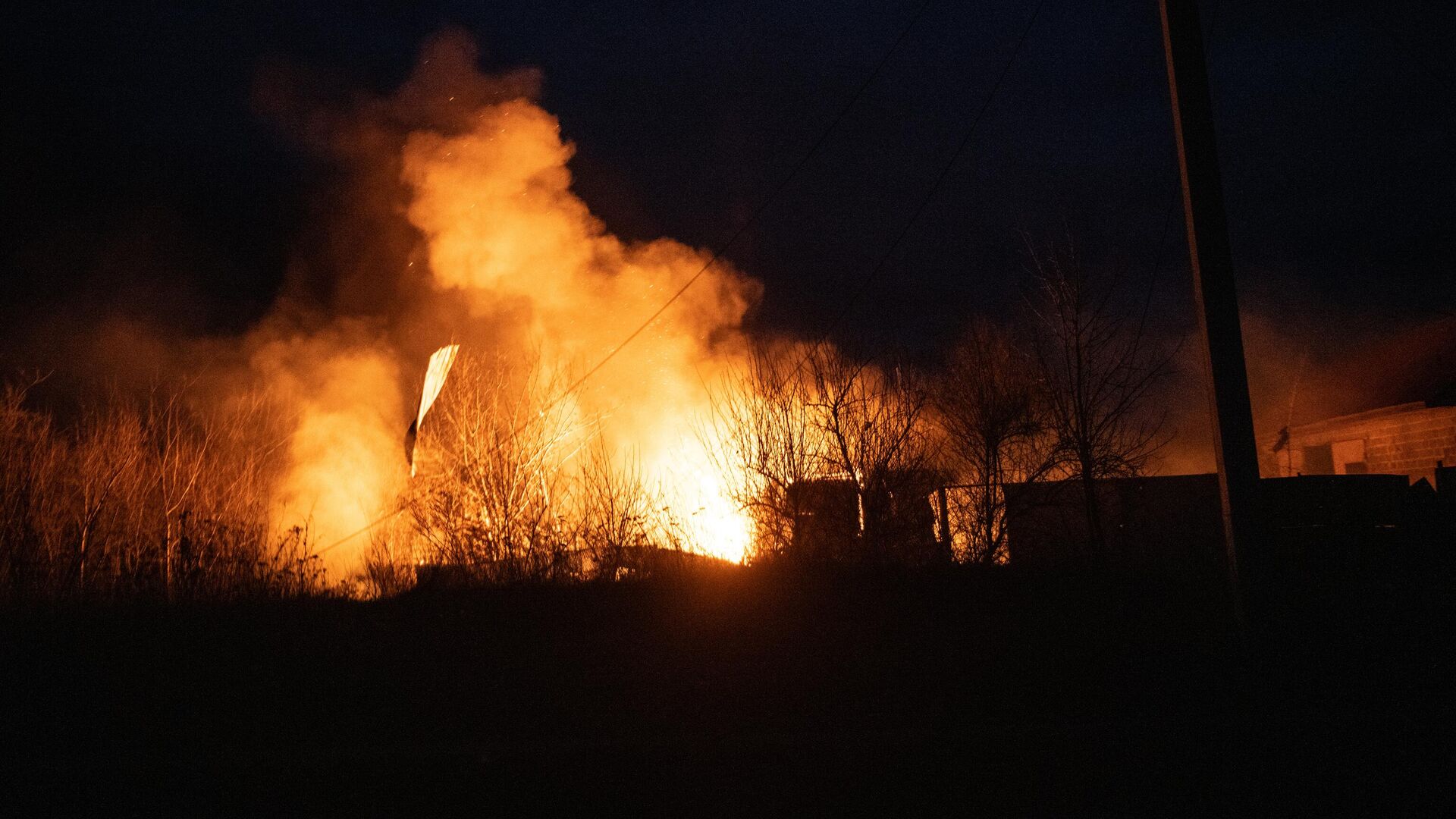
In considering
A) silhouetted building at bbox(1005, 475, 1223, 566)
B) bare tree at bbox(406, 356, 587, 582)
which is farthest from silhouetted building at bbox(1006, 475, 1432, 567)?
bare tree at bbox(406, 356, 587, 582)

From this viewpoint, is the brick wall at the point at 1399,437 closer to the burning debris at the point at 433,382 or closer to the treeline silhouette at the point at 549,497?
the treeline silhouette at the point at 549,497

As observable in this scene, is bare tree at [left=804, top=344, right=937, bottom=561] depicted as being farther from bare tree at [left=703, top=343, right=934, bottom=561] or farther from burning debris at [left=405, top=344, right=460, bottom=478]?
burning debris at [left=405, top=344, right=460, bottom=478]

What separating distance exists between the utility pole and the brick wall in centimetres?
1742

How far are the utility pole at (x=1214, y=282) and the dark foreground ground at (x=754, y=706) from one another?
960 millimetres

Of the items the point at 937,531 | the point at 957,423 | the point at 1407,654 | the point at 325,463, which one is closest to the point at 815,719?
the point at 1407,654

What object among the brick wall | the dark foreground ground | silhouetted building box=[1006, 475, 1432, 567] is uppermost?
the brick wall

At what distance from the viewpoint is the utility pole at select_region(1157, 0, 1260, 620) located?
6387 mm

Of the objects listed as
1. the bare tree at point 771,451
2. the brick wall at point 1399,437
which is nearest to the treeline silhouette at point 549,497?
the bare tree at point 771,451

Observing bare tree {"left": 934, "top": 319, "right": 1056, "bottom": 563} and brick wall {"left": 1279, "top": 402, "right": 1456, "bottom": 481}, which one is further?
brick wall {"left": 1279, "top": 402, "right": 1456, "bottom": 481}

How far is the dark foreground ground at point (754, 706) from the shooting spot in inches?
184

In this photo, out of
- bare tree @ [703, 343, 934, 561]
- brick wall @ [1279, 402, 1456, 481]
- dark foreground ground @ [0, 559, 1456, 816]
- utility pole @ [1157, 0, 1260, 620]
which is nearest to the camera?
dark foreground ground @ [0, 559, 1456, 816]

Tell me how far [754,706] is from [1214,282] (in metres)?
5.09

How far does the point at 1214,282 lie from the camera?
6.66 meters

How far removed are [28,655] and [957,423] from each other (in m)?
12.6
